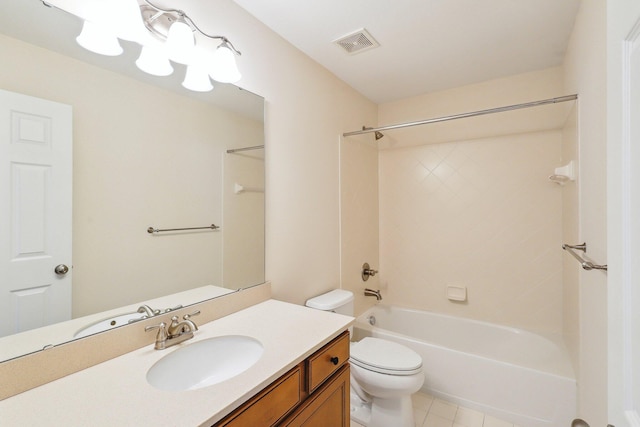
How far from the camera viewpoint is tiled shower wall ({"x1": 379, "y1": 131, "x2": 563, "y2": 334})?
218 cm

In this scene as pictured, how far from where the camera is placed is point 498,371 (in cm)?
178

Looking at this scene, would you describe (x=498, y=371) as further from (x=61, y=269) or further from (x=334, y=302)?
(x=61, y=269)

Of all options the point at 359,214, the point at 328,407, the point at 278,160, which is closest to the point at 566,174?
the point at 359,214

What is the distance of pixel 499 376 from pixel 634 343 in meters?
1.63

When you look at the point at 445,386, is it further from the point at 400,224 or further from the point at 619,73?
the point at 619,73

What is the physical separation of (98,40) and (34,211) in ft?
2.03

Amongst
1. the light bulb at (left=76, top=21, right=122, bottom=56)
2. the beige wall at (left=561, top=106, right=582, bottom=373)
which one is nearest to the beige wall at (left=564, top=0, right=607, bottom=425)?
the beige wall at (left=561, top=106, right=582, bottom=373)

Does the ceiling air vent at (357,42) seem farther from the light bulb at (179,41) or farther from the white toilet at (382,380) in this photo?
the white toilet at (382,380)

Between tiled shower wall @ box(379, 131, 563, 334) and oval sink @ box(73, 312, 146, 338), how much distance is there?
7.47 ft

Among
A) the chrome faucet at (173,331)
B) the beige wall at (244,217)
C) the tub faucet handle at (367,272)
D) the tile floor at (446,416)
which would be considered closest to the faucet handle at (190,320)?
the chrome faucet at (173,331)

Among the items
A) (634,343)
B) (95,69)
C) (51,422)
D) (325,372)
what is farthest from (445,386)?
(95,69)

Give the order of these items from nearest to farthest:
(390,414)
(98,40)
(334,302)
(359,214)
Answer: (98,40) < (390,414) < (334,302) < (359,214)

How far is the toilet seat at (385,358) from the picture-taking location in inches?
63.0

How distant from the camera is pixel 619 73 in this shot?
0.56 metres
